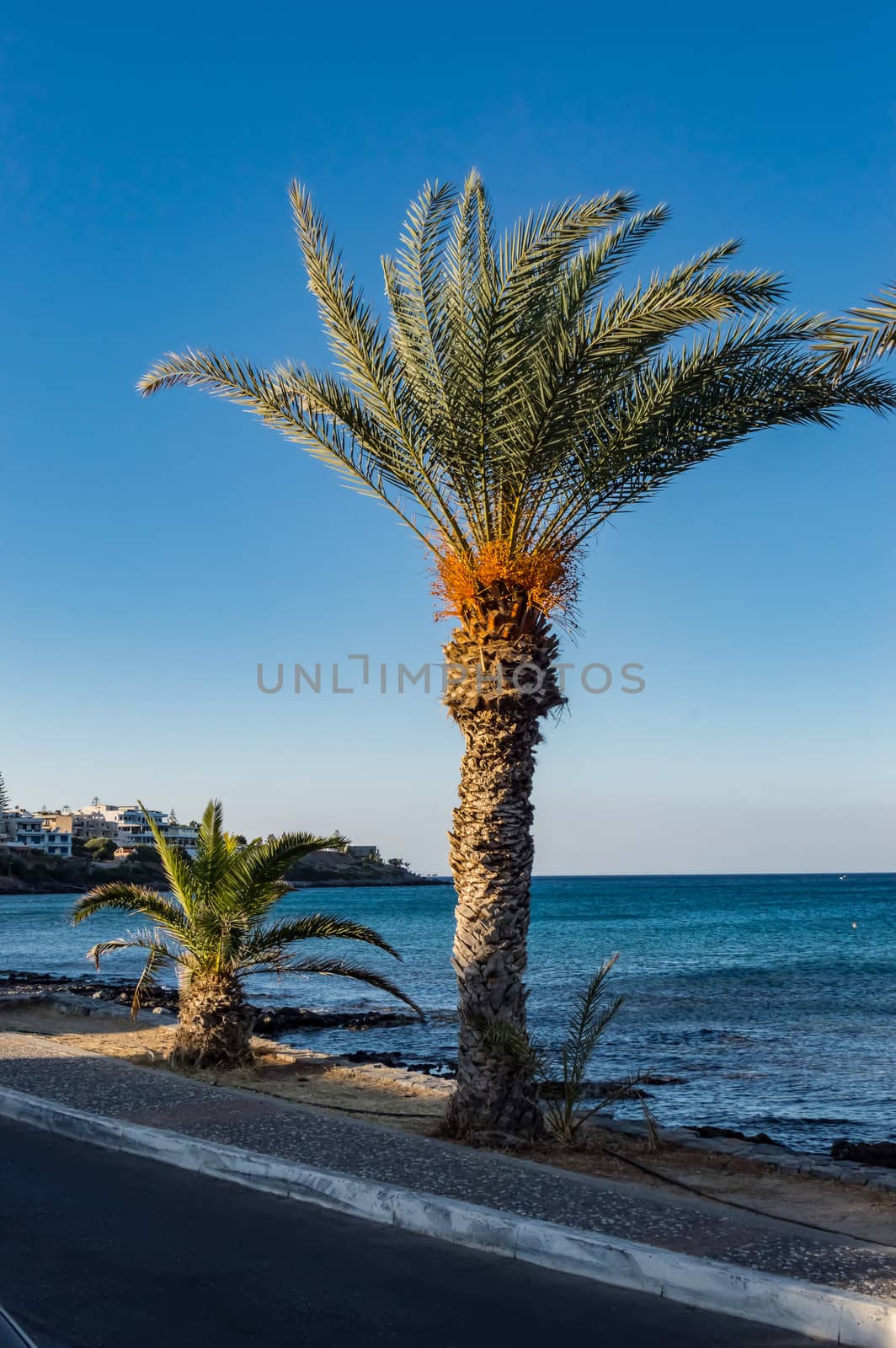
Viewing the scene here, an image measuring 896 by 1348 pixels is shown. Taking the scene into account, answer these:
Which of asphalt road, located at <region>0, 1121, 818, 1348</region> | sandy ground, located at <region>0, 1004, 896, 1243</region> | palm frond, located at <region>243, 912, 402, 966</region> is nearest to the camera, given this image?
asphalt road, located at <region>0, 1121, 818, 1348</region>

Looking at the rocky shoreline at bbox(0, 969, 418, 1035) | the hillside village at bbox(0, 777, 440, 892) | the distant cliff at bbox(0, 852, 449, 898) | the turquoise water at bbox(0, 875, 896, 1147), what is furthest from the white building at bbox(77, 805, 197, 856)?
the rocky shoreline at bbox(0, 969, 418, 1035)

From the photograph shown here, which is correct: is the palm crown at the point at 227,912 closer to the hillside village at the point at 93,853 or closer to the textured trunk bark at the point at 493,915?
the textured trunk bark at the point at 493,915

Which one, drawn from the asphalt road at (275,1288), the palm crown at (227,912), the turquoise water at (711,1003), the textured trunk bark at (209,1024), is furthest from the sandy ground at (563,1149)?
the turquoise water at (711,1003)

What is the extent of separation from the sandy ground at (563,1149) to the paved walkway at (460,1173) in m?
0.86

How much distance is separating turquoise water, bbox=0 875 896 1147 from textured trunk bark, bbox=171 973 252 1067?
5.49 metres

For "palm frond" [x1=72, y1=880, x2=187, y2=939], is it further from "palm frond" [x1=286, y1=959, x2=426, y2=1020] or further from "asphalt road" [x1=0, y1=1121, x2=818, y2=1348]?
"asphalt road" [x1=0, y1=1121, x2=818, y2=1348]

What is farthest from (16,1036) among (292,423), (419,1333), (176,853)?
(419,1333)

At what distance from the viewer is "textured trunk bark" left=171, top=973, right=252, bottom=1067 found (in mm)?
12461

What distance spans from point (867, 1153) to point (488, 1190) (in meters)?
5.65

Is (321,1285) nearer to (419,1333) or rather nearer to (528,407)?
(419,1333)

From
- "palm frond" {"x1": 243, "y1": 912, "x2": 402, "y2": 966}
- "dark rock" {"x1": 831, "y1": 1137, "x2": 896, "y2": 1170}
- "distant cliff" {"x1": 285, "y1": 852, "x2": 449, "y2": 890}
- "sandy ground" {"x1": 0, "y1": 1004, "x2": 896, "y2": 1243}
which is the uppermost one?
"palm frond" {"x1": 243, "y1": 912, "x2": 402, "y2": 966}

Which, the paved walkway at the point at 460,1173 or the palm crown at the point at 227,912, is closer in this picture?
the paved walkway at the point at 460,1173

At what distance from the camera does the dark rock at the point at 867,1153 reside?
10.4 m

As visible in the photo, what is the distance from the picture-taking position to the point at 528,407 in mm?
9273
